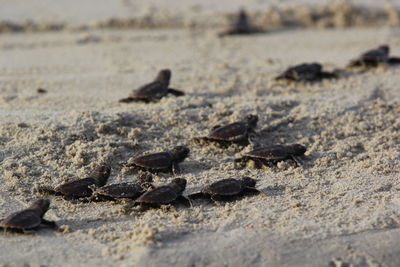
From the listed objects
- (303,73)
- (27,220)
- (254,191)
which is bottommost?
(254,191)

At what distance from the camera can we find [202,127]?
188 inches

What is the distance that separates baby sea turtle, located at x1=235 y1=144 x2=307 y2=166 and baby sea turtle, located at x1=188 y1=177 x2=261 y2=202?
42 cm

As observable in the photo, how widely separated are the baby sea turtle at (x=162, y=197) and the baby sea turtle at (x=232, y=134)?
0.77 m

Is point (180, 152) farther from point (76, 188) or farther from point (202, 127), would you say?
point (76, 188)

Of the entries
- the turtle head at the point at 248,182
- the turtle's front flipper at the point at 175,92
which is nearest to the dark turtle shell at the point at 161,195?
the turtle head at the point at 248,182

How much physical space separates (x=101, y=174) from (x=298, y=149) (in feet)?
4.64

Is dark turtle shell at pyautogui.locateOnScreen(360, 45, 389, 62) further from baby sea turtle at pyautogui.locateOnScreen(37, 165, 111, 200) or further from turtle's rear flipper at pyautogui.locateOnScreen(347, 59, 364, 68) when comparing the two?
baby sea turtle at pyautogui.locateOnScreen(37, 165, 111, 200)

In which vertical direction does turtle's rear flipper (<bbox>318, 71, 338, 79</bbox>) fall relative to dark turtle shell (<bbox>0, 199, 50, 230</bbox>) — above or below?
above

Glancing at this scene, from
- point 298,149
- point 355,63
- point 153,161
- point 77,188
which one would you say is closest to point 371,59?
point 355,63

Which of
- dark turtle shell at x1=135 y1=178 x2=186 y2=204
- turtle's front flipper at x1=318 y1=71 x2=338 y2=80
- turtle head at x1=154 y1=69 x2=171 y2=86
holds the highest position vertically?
turtle head at x1=154 y1=69 x2=171 y2=86

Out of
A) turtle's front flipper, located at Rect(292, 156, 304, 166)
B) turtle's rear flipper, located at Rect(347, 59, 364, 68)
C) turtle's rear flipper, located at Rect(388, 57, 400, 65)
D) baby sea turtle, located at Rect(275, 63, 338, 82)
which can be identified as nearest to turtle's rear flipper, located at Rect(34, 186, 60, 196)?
turtle's front flipper, located at Rect(292, 156, 304, 166)

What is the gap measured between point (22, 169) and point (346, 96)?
2.92 m

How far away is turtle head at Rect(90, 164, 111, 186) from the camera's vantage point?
12.7 feet

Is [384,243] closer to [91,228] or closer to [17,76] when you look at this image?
[91,228]
